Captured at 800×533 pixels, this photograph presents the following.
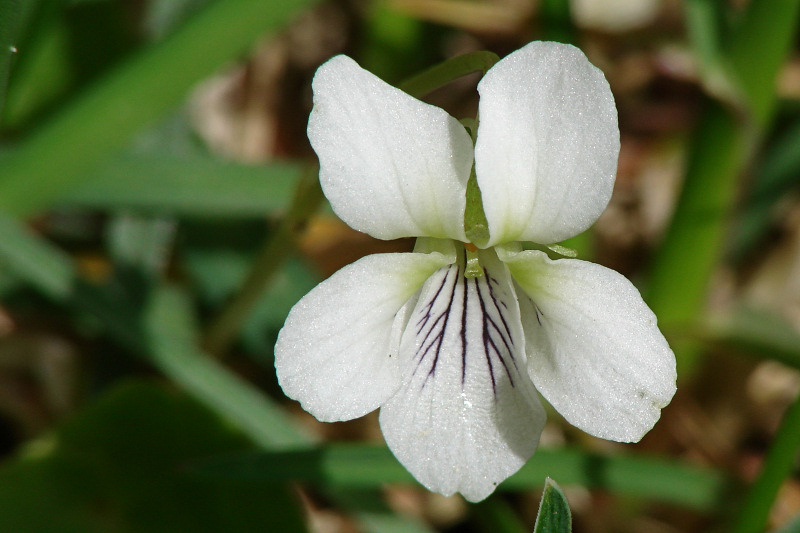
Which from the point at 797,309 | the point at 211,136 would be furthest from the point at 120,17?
the point at 797,309

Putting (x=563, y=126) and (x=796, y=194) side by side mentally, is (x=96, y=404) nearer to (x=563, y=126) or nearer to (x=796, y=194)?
(x=563, y=126)

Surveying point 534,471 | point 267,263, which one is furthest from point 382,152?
point 534,471

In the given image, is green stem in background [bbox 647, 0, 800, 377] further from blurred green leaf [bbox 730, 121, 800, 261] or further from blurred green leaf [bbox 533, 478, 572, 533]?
blurred green leaf [bbox 533, 478, 572, 533]

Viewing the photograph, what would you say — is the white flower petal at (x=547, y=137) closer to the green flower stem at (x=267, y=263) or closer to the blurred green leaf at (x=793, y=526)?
the green flower stem at (x=267, y=263)

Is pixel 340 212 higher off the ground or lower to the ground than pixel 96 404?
higher

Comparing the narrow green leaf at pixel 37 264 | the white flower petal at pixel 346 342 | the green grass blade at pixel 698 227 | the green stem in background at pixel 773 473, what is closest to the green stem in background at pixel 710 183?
the green grass blade at pixel 698 227

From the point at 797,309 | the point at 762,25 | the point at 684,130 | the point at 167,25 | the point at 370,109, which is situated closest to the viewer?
the point at 370,109
